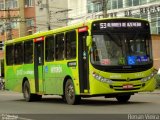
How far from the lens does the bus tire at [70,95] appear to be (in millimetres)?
21453

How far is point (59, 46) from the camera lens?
22.6 meters

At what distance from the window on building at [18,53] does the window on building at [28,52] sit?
0.57m

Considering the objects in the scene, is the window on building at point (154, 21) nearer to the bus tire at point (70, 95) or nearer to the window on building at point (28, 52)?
the window on building at point (28, 52)

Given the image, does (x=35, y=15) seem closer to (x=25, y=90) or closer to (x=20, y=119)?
(x=25, y=90)

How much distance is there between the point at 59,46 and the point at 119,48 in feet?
11.0

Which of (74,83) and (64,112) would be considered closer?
(64,112)

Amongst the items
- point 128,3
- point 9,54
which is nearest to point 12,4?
point 128,3

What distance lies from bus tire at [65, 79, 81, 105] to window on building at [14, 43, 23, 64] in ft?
18.4

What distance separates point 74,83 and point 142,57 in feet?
9.30

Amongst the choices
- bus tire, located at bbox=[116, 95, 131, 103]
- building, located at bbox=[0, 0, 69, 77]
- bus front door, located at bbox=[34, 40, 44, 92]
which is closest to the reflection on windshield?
bus tire, located at bbox=[116, 95, 131, 103]

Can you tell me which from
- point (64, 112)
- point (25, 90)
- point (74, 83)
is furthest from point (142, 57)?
point (25, 90)

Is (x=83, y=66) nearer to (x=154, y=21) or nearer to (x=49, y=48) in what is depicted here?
(x=49, y=48)

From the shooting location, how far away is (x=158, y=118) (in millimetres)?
14852

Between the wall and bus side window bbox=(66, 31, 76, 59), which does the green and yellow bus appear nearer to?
bus side window bbox=(66, 31, 76, 59)
